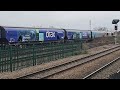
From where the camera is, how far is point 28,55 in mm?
18234

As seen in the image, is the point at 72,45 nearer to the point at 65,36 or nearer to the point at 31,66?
the point at 31,66

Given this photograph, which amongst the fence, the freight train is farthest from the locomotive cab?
the fence

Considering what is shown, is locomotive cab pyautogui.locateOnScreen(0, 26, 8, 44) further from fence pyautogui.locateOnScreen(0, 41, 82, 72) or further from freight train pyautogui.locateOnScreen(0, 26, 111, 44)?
fence pyautogui.locateOnScreen(0, 41, 82, 72)

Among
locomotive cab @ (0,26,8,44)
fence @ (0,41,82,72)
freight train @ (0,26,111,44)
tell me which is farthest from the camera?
freight train @ (0,26,111,44)

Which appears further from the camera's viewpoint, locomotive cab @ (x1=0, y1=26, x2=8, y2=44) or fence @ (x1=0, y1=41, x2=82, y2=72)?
locomotive cab @ (x1=0, y1=26, x2=8, y2=44)

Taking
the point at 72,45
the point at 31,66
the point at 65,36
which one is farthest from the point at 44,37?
the point at 31,66

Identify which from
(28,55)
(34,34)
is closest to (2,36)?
(34,34)

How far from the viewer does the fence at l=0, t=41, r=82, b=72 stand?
15661 millimetres

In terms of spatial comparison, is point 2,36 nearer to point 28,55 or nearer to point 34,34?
point 34,34

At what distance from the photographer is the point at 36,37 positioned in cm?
3609

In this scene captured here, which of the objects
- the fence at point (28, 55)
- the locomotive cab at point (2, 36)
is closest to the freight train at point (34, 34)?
the locomotive cab at point (2, 36)

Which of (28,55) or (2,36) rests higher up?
(2,36)
